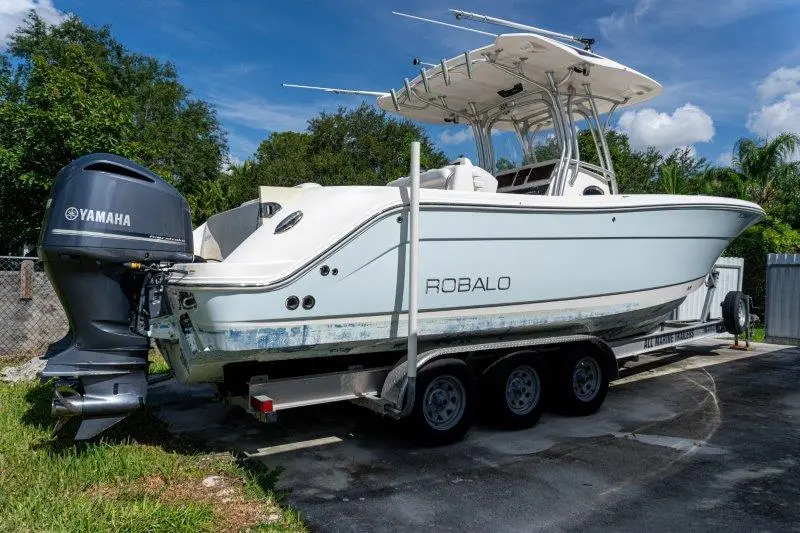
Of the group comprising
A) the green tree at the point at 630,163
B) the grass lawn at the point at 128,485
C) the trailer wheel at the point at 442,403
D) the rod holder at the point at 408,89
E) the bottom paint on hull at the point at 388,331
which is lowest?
the grass lawn at the point at 128,485

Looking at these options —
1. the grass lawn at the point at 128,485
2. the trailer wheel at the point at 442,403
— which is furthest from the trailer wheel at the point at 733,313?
the grass lawn at the point at 128,485

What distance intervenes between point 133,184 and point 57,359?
131cm

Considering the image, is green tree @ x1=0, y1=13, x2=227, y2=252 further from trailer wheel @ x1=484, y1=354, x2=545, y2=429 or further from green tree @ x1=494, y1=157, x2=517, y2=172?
trailer wheel @ x1=484, y1=354, x2=545, y2=429

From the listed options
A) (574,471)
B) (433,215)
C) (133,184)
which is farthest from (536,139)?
(133,184)

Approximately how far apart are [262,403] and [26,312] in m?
5.80

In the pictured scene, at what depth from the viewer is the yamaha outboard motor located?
3990 millimetres

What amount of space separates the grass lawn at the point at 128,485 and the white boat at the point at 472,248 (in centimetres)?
68

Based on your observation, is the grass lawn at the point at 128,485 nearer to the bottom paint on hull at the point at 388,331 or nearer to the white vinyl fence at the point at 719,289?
the bottom paint on hull at the point at 388,331

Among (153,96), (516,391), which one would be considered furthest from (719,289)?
(153,96)

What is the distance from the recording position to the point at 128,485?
12.8 feet

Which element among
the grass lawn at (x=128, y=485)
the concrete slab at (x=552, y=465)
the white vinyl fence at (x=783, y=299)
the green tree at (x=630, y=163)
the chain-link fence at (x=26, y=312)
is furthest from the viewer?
the green tree at (x=630, y=163)

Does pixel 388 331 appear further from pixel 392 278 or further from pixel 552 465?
pixel 552 465

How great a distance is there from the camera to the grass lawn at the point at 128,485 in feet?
10.8

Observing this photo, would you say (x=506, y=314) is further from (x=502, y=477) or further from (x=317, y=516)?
(x=317, y=516)
